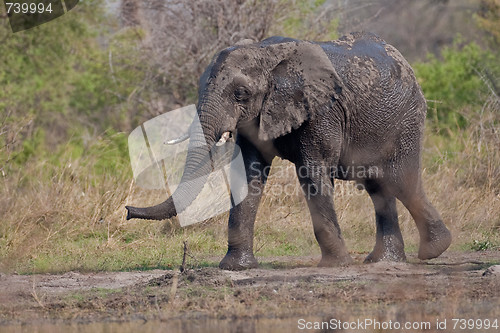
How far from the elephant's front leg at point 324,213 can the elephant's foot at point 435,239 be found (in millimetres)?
1023

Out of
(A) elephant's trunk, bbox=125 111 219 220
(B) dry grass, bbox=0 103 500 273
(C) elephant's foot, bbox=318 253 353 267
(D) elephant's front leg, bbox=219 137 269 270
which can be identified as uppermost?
(A) elephant's trunk, bbox=125 111 219 220

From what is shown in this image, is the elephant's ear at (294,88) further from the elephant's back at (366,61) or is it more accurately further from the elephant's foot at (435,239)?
the elephant's foot at (435,239)

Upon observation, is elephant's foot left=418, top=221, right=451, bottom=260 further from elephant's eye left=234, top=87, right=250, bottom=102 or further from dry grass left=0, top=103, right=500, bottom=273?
elephant's eye left=234, top=87, right=250, bottom=102

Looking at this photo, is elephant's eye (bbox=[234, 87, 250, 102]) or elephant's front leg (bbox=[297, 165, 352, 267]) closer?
elephant's eye (bbox=[234, 87, 250, 102])

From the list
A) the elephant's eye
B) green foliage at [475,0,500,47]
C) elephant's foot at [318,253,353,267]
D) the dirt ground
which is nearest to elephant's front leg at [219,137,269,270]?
the dirt ground

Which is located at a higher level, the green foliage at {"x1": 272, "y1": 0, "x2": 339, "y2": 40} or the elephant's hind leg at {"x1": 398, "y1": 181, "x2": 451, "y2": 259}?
the elephant's hind leg at {"x1": 398, "y1": 181, "x2": 451, "y2": 259}

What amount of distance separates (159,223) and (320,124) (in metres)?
3.08

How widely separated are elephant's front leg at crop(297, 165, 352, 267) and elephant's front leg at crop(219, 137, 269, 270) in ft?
1.31

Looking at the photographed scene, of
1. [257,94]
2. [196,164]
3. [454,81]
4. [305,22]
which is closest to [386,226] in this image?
[257,94]

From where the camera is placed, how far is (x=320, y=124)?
7.96m

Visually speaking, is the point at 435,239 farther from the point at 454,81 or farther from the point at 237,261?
the point at 454,81

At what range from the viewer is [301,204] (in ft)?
36.2

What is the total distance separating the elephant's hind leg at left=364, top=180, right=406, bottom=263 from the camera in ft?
28.8

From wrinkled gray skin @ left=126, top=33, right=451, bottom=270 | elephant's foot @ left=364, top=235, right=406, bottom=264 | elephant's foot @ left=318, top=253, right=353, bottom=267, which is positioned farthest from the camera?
elephant's foot @ left=364, top=235, right=406, bottom=264
